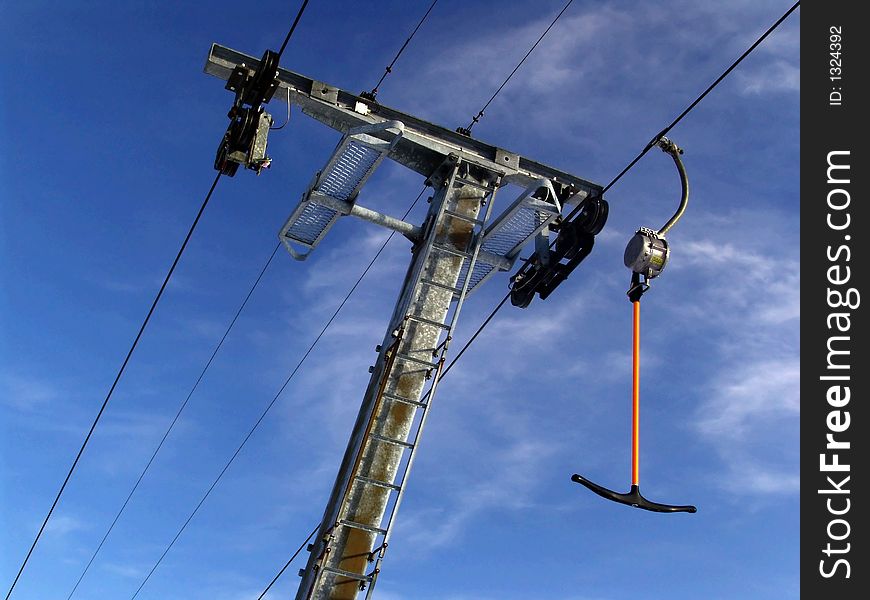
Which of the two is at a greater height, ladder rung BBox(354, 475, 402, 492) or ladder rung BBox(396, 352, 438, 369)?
ladder rung BBox(396, 352, 438, 369)

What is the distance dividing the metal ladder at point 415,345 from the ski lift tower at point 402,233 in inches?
0.4

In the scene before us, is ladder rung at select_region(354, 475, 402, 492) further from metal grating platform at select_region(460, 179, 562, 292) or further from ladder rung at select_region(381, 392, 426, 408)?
metal grating platform at select_region(460, 179, 562, 292)

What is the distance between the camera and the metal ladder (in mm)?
7926

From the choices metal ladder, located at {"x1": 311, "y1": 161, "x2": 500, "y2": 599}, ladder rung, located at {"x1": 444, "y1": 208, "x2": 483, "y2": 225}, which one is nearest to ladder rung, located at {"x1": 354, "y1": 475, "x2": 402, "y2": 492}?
metal ladder, located at {"x1": 311, "y1": 161, "x2": 500, "y2": 599}

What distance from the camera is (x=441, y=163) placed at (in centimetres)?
988

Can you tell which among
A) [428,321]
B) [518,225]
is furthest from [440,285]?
[518,225]

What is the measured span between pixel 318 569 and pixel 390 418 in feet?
5.08

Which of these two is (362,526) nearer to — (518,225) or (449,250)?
(449,250)

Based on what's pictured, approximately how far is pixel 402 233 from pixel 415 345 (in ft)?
5.38

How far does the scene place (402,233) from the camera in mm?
9734

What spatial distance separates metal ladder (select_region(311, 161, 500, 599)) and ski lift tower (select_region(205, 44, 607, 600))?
11 millimetres

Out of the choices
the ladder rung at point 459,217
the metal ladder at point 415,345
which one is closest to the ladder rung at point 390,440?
the metal ladder at point 415,345

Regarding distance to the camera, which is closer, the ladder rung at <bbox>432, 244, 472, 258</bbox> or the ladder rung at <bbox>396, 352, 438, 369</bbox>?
the ladder rung at <bbox>396, 352, 438, 369</bbox>
